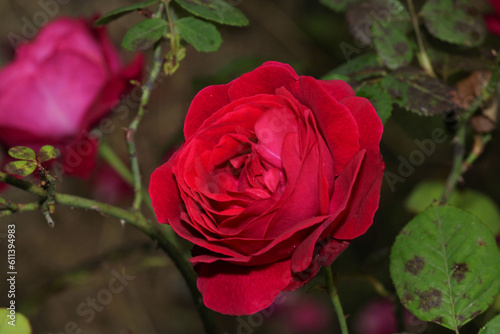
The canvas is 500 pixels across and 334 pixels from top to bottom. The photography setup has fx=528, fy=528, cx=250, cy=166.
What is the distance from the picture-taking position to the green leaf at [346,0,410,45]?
1.89 feet

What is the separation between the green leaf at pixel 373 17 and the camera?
575 millimetres

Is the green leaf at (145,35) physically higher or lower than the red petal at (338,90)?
higher

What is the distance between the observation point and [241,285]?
39cm

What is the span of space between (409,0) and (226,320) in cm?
103

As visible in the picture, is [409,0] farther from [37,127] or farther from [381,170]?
[37,127]

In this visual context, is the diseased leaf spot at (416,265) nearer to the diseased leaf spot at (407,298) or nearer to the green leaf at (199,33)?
the diseased leaf spot at (407,298)

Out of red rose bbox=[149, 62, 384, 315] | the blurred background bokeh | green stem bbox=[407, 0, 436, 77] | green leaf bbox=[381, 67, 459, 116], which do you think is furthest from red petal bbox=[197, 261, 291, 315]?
the blurred background bokeh

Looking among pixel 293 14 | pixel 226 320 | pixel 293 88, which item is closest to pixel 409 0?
pixel 293 88

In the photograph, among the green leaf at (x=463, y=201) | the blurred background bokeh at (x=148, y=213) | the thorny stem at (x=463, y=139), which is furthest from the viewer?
the blurred background bokeh at (x=148, y=213)

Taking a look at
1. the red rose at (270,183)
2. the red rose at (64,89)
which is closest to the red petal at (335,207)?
the red rose at (270,183)

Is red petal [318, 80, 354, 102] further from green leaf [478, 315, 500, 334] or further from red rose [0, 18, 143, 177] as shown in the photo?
red rose [0, 18, 143, 177]

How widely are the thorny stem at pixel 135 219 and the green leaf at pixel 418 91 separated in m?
0.26

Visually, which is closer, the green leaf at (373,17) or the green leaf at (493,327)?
the green leaf at (493,327)

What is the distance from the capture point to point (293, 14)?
168 cm
